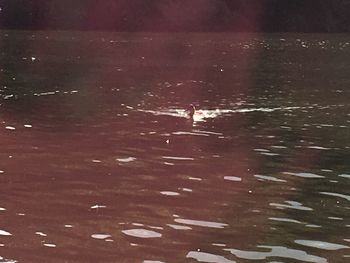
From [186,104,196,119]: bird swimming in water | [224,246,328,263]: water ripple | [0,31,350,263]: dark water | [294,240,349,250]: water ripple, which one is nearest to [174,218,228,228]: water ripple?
[0,31,350,263]: dark water

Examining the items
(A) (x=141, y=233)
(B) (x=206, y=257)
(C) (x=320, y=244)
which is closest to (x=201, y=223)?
(A) (x=141, y=233)

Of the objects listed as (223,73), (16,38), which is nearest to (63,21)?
(16,38)

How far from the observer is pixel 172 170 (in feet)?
66.9

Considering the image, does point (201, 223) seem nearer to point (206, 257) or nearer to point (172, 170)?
point (206, 257)

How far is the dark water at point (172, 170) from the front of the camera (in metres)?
14.4

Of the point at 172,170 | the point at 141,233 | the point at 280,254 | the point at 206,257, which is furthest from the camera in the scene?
the point at 172,170

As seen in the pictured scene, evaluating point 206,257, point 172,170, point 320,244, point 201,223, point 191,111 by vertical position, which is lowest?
point 206,257

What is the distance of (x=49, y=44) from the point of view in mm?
74875

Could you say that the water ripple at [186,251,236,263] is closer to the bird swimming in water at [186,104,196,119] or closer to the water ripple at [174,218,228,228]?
the water ripple at [174,218,228,228]

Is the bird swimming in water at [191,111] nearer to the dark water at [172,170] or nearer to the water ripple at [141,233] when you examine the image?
the dark water at [172,170]

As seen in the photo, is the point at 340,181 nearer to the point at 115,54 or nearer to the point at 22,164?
the point at 22,164

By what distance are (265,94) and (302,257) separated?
26.4m

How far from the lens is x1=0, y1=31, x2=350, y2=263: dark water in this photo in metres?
14.4

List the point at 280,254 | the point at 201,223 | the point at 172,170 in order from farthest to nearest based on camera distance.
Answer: the point at 172,170 < the point at 201,223 < the point at 280,254
